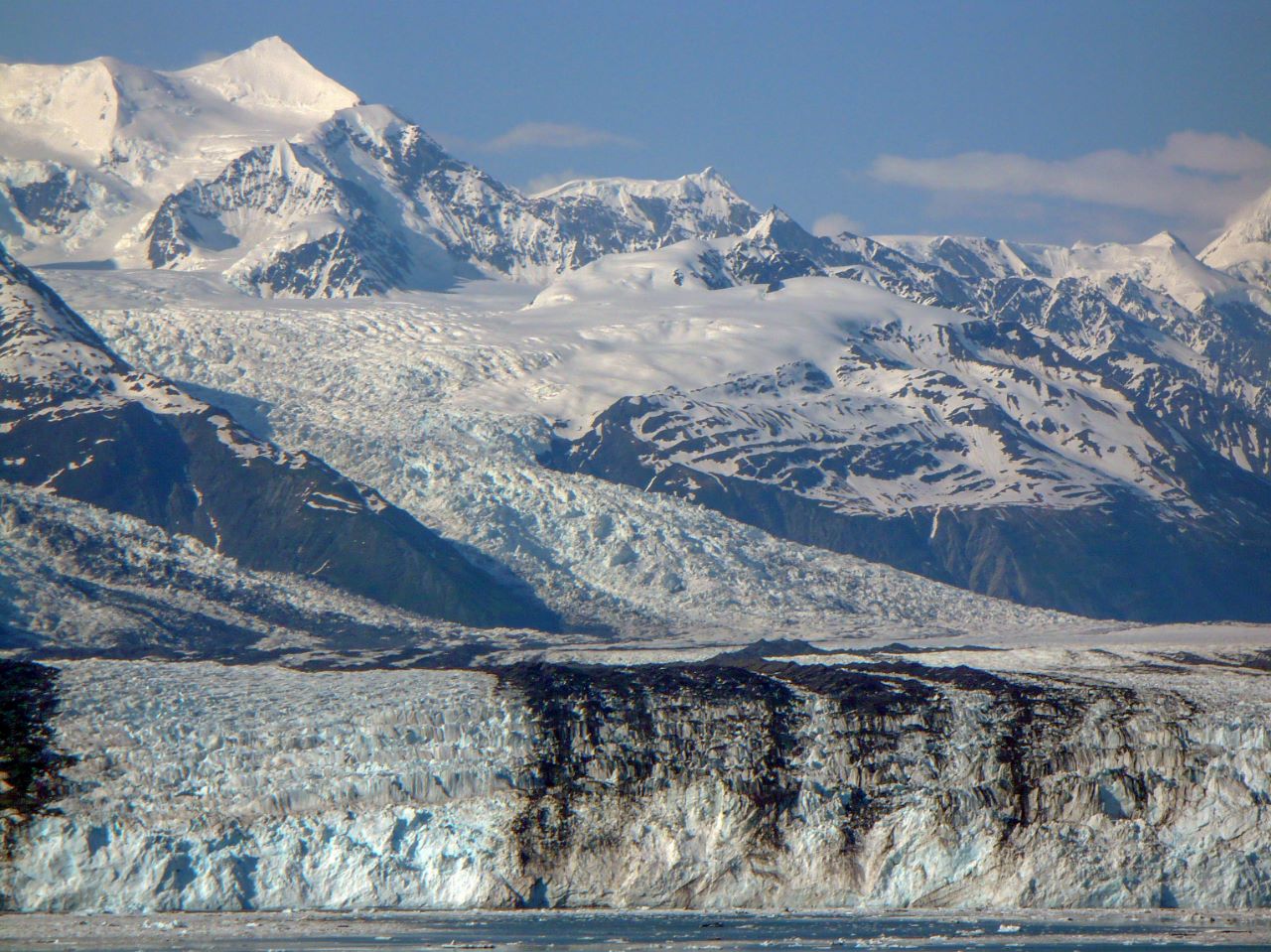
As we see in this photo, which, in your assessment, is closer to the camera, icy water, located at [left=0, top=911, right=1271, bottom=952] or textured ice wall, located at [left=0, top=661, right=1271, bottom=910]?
icy water, located at [left=0, top=911, right=1271, bottom=952]

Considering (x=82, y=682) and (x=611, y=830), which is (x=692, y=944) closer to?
(x=611, y=830)

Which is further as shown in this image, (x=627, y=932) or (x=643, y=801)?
(x=643, y=801)

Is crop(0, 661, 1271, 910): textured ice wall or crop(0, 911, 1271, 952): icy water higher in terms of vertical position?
crop(0, 661, 1271, 910): textured ice wall

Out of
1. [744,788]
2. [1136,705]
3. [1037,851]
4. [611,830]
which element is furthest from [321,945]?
[1136,705]

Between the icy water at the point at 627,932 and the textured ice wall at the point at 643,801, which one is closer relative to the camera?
the icy water at the point at 627,932

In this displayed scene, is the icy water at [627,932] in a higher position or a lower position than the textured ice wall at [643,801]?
lower
